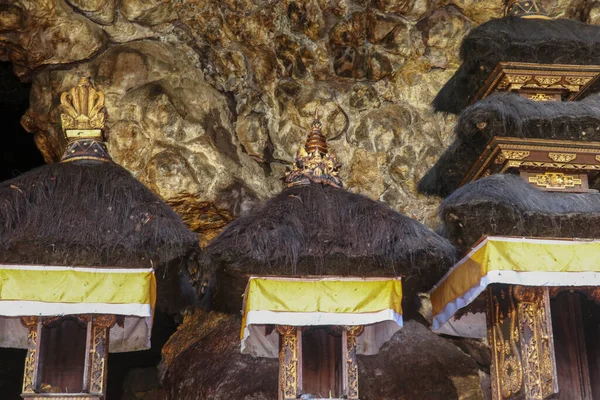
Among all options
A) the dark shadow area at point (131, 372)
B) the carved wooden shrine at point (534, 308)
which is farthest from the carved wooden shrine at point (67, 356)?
the carved wooden shrine at point (534, 308)

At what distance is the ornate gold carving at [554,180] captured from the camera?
1038 centimetres

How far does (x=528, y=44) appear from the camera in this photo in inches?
425

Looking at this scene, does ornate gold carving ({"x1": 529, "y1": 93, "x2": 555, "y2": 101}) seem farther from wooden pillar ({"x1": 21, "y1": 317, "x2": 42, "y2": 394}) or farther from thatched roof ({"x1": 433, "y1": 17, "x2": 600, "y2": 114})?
wooden pillar ({"x1": 21, "y1": 317, "x2": 42, "y2": 394})

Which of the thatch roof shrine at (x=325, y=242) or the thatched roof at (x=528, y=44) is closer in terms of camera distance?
the thatch roof shrine at (x=325, y=242)

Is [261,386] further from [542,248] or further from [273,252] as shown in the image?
[542,248]

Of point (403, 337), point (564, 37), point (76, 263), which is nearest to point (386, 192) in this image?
point (403, 337)

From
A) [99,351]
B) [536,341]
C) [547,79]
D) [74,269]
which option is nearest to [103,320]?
[99,351]

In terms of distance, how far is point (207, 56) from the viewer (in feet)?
50.1

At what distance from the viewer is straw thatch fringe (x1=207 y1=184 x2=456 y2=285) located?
9578mm

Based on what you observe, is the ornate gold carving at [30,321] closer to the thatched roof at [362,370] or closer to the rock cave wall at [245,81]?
the thatched roof at [362,370]

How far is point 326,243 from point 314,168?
1368 millimetres

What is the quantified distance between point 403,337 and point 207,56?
5.55 metres

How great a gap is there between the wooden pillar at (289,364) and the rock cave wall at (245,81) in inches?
190

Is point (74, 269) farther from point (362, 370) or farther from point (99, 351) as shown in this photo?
point (362, 370)
